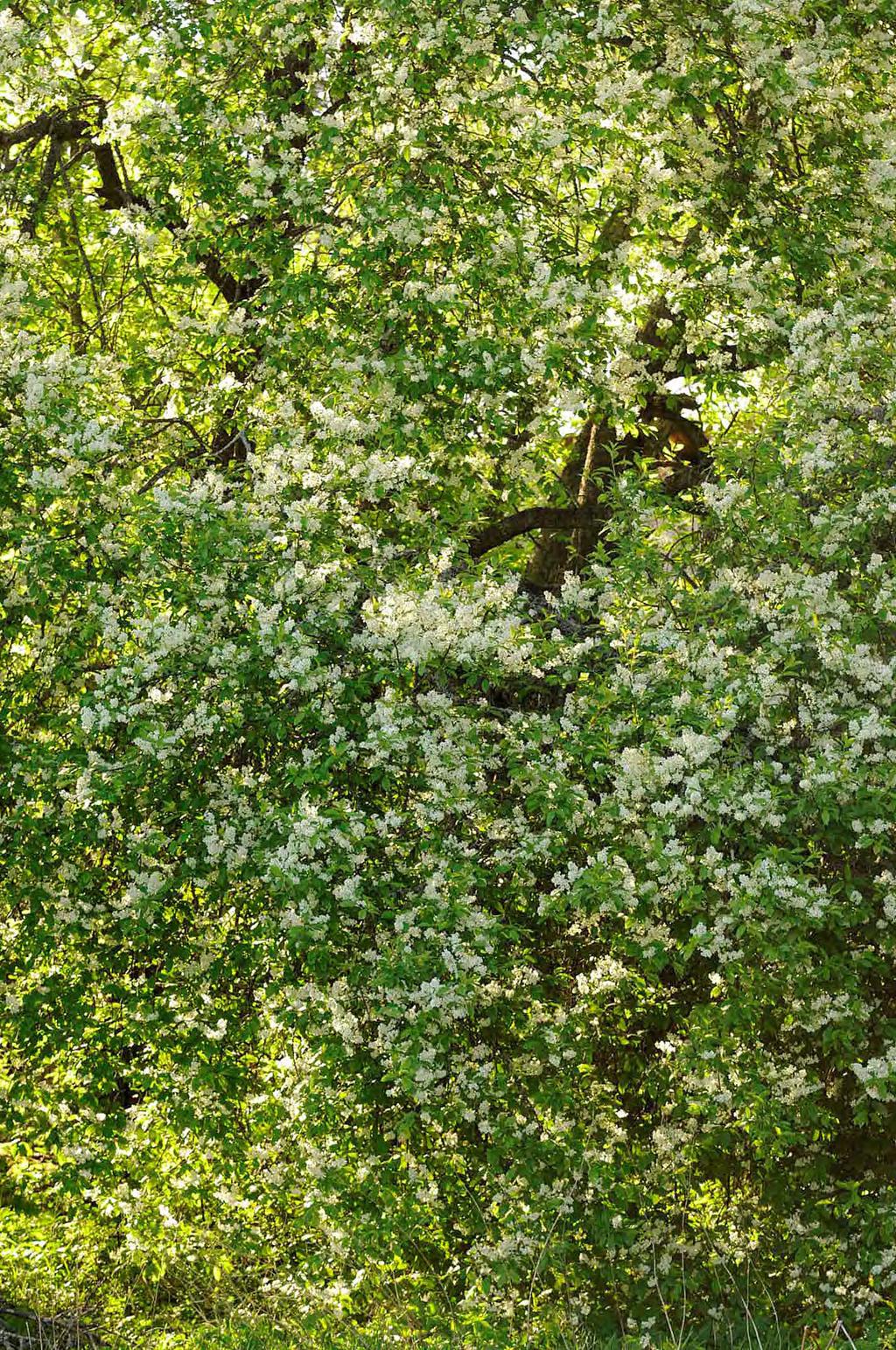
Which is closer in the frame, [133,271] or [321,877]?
[321,877]

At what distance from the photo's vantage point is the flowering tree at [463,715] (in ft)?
19.0

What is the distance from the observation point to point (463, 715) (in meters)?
6.21

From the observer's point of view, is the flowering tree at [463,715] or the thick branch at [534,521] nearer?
the flowering tree at [463,715]

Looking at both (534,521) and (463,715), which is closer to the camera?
(463,715)

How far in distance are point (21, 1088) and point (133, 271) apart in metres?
4.86

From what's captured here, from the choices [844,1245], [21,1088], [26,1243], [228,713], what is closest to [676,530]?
[228,713]

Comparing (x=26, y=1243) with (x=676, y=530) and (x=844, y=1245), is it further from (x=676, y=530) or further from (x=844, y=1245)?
(x=676, y=530)

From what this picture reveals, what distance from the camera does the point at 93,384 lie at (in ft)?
24.2

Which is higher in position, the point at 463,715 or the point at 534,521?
the point at 534,521

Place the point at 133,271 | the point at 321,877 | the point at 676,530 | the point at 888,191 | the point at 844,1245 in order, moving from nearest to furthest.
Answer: the point at 321,877
the point at 844,1245
the point at 676,530
the point at 888,191
the point at 133,271

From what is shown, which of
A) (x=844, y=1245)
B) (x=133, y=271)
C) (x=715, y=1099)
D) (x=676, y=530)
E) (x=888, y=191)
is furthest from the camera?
(x=133, y=271)

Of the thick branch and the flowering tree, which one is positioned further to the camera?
the thick branch

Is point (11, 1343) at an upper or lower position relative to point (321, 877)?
lower

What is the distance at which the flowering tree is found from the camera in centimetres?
580
